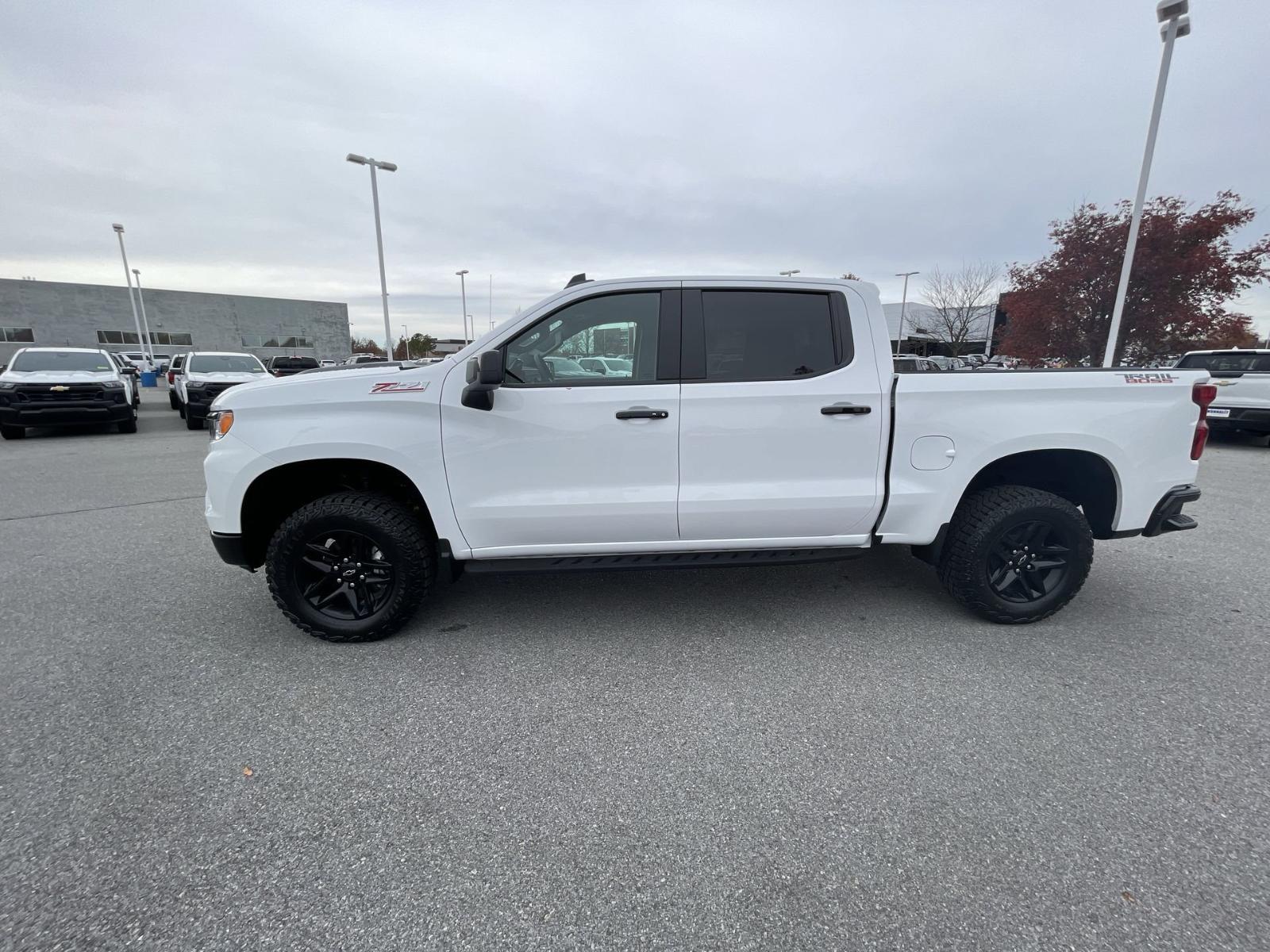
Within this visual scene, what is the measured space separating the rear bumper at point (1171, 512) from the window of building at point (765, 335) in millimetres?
2091

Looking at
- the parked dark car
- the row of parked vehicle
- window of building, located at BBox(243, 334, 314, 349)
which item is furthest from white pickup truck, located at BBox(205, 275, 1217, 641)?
window of building, located at BBox(243, 334, 314, 349)

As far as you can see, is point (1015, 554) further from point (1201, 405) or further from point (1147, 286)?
point (1147, 286)

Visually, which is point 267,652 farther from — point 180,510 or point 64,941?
point 180,510

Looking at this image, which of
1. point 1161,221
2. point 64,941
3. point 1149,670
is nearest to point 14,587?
point 64,941

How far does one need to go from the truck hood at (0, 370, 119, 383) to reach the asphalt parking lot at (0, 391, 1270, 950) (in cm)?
1001

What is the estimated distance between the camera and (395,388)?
3137 mm

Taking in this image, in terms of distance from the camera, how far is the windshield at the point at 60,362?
11.5 m

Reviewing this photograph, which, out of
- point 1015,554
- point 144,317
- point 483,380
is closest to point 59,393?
point 483,380

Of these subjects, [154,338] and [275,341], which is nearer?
[154,338]

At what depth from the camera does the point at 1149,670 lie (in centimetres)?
304

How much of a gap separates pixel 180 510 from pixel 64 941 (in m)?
5.67

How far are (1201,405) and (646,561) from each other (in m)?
3.21

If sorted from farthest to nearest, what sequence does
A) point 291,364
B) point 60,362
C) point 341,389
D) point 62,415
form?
point 291,364, point 60,362, point 62,415, point 341,389

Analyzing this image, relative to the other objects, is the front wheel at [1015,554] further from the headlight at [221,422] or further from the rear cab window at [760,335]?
the headlight at [221,422]
